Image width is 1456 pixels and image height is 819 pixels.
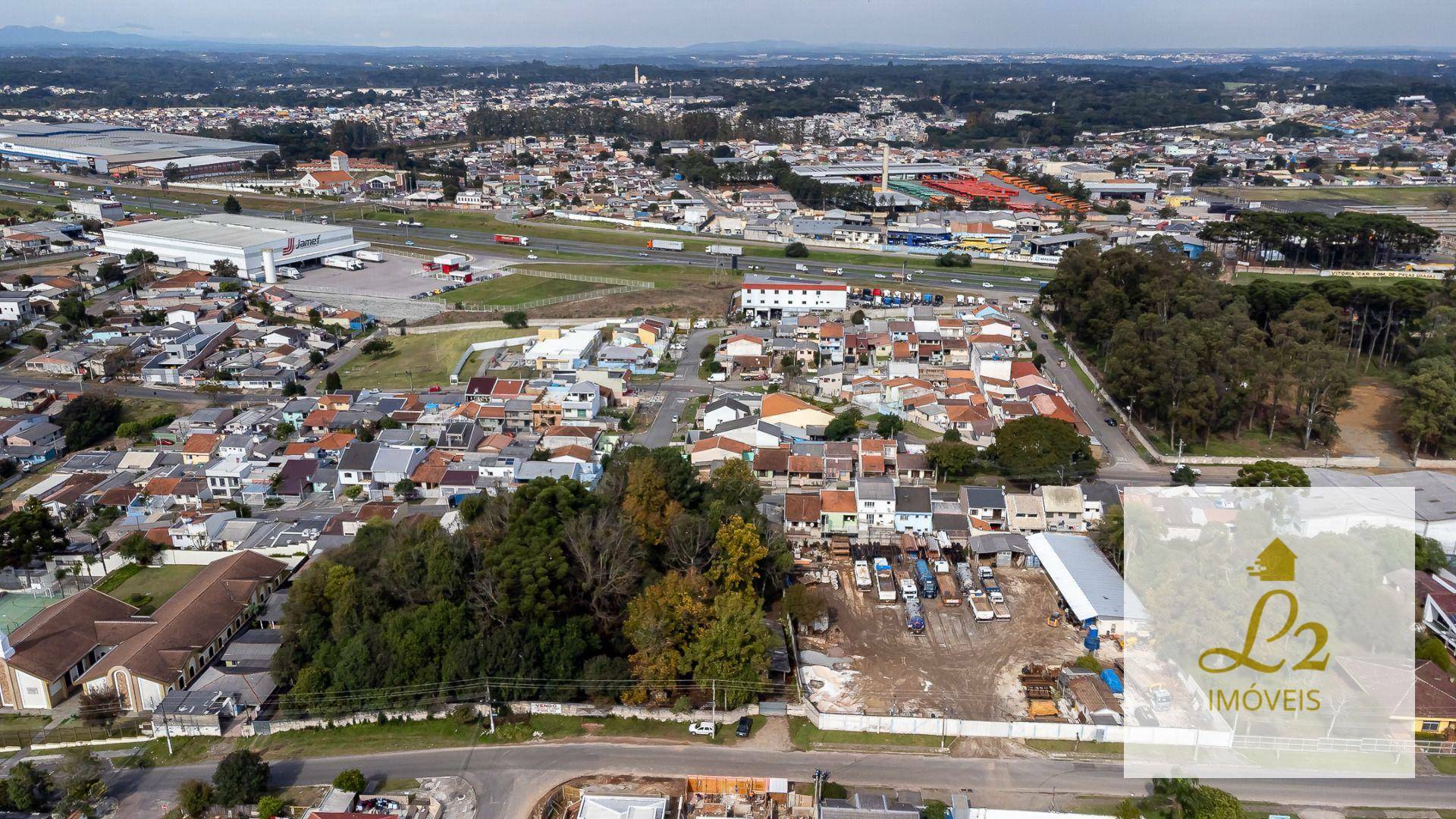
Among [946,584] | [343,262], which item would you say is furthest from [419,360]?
[946,584]

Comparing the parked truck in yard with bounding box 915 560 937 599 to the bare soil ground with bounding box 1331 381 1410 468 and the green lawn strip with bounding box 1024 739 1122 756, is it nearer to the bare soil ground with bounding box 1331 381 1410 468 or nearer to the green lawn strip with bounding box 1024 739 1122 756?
the green lawn strip with bounding box 1024 739 1122 756

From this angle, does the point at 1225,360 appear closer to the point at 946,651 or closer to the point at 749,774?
the point at 946,651

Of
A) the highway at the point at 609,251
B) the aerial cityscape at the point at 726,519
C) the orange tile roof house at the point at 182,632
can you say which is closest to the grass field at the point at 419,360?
the aerial cityscape at the point at 726,519

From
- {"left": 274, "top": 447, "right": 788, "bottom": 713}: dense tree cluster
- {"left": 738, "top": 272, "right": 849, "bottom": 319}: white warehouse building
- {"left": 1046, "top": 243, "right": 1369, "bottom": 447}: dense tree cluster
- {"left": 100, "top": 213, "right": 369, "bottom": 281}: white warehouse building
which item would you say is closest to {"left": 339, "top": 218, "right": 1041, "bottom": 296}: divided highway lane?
{"left": 738, "top": 272, "right": 849, "bottom": 319}: white warehouse building

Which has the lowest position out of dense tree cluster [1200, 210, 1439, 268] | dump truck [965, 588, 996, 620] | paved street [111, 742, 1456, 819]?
paved street [111, 742, 1456, 819]

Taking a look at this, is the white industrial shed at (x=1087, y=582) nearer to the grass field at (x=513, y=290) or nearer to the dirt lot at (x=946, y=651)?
the dirt lot at (x=946, y=651)

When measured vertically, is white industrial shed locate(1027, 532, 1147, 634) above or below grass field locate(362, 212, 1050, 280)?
below

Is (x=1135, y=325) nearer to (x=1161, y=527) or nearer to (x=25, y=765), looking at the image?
(x=1161, y=527)
